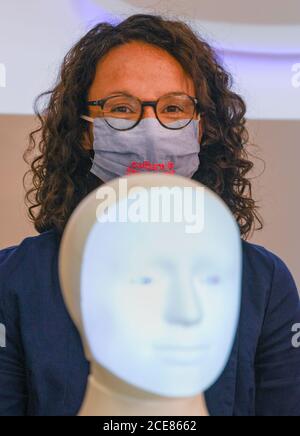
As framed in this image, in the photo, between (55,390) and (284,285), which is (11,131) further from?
(284,285)

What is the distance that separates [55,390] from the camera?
1297mm

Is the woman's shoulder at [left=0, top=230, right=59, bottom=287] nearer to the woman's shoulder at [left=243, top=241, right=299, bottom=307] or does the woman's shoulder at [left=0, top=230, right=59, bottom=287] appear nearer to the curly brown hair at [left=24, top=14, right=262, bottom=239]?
the curly brown hair at [left=24, top=14, right=262, bottom=239]

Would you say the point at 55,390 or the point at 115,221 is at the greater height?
the point at 115,221

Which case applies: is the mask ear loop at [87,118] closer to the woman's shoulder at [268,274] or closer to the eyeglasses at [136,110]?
the eyeglasses at [136,110]

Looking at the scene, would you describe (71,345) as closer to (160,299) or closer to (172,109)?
(160,299)

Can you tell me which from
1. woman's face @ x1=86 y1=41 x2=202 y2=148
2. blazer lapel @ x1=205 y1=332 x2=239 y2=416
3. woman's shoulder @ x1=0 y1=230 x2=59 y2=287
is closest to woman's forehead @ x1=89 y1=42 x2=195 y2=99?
woman's face @ x1=86 y1=41 x2=202 y2=148

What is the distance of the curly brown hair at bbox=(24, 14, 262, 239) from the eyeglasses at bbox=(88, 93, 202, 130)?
0.19 feet

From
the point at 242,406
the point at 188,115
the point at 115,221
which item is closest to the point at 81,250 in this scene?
the point at 115,221

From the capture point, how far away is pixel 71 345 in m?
1.30

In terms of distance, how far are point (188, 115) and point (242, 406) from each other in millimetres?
723

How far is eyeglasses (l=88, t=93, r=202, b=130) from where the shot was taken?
1329 millimetres

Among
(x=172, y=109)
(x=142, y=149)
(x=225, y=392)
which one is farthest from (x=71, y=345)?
(x=172, y=109)

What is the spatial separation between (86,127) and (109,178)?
5.9 inches

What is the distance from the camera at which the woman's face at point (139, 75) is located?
133 cm
